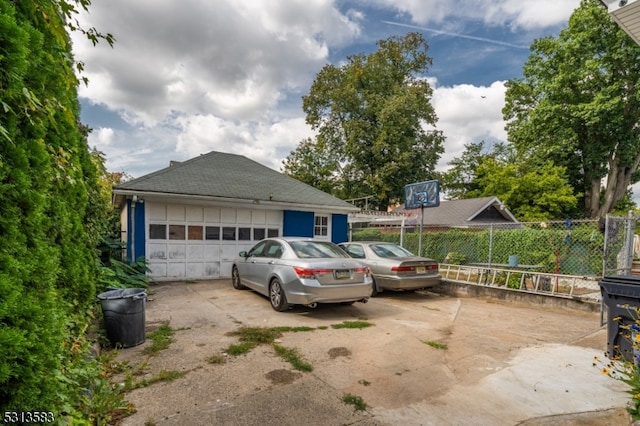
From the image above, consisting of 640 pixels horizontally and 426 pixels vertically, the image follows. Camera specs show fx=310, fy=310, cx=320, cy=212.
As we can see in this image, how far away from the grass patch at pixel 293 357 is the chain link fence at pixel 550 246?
664 centimetres

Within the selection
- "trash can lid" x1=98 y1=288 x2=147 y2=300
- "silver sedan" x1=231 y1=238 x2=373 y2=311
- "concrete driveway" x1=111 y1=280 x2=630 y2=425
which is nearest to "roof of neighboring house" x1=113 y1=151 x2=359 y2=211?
"silver sedan" x1=231 y1=238 x2=373 y2=311

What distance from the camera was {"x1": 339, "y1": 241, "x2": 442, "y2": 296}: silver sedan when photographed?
8.09 metres

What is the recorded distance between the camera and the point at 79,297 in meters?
3.89

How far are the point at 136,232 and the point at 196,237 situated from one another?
5.93 ft

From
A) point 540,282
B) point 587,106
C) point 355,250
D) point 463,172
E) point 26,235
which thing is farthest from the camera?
point 463,172

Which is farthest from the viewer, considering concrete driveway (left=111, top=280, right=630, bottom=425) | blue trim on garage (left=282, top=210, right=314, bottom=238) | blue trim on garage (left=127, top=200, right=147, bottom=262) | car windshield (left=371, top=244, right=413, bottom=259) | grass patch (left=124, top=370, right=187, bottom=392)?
blue trim on garage (left=282, top=210, right=314, bottom=238)

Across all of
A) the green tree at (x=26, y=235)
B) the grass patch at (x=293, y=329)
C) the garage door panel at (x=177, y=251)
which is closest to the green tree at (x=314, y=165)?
the garage door panel at (x=177, y=251)

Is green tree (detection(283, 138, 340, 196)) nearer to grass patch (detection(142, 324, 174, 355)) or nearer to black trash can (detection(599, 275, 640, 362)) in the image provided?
grass patch (detection(142, 324, 174, 355))

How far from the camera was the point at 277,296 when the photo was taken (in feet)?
21.3

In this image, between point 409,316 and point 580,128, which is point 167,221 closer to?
point 409,316

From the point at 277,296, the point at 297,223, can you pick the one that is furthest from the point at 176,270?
the point at 277,296

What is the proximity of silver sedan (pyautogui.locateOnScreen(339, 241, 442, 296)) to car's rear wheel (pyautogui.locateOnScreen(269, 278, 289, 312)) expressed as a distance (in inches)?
122

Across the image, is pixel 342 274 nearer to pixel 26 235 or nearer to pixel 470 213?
pixel 26 235

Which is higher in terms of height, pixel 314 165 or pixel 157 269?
pixel 314 165
